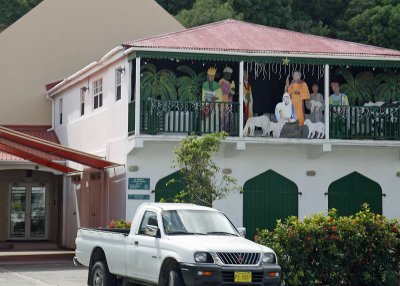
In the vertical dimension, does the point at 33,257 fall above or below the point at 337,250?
below

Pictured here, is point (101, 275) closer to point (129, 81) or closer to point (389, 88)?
point (129, 81)

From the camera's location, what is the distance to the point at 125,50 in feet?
89.3

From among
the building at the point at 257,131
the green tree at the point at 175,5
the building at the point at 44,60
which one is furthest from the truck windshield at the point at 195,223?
the green tree at the point at 175,5

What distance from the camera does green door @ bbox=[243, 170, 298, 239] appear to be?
92.6 ft

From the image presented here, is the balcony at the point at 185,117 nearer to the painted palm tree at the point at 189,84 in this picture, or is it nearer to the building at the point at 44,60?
the painted palm tree at the point at 189,84

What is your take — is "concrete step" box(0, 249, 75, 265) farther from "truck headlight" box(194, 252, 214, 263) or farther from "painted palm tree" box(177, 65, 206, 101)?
"truck headlight" box(194, 252, 214, 263)

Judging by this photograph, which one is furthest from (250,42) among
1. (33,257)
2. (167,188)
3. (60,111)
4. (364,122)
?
(60,111)

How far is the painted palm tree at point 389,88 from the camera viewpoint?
2948 cm

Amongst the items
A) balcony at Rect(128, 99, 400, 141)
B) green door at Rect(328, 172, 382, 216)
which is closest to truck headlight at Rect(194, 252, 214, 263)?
balcony at Rect(128, 99, 400, 141)

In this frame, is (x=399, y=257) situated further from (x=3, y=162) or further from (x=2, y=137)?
(x=3, y=162)

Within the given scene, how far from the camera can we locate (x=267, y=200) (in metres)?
28.4

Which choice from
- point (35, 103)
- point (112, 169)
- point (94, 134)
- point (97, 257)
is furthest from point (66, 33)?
point (97, 257)

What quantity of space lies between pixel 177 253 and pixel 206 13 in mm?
37608

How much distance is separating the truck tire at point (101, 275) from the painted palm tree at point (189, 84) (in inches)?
410
